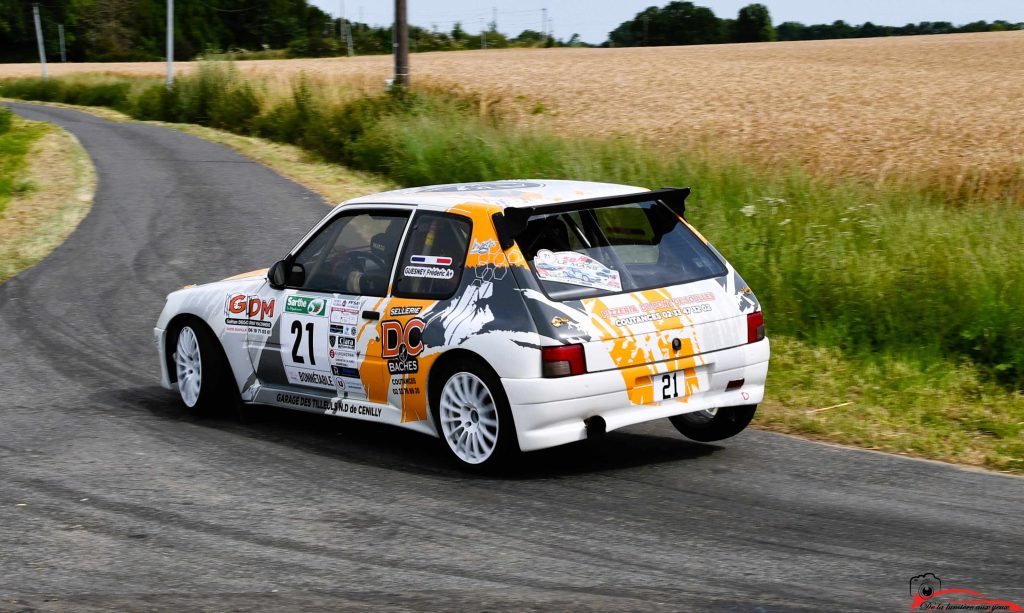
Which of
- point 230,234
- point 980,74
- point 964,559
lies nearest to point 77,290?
point 230,234

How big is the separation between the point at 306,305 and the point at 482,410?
1724 mm

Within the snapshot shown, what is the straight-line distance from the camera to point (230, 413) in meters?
8.88

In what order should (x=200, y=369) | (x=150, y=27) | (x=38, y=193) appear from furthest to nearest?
(x=150, y=27) < (x=38, y=193) < (x=200, y=369)

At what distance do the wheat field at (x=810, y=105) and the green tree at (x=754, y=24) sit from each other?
65.0 meters

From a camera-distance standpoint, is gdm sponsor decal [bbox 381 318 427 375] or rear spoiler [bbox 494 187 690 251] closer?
rear spoiler [bbox 494 187 690 251]

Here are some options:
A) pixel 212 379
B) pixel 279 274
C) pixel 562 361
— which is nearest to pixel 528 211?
pixel 562 361

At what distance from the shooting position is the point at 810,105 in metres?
27.8

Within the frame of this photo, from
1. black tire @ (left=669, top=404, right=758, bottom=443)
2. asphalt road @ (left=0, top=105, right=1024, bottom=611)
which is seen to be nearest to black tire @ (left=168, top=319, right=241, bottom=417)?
asphalt road @ (left=0, top=105, right=1024, bottom=611)

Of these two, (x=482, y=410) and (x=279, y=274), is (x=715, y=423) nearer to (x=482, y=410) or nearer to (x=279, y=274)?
(x=482, y=410)

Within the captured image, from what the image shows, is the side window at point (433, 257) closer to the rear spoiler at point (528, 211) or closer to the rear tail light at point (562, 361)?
the rear spoiler at point (528, 211)

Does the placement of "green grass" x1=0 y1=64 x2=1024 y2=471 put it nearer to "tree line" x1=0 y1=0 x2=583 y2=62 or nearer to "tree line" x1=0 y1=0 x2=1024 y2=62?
"tree line" x1=0 y1=0 x2=1024 y2=62

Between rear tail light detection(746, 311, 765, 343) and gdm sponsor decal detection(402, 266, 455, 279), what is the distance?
177 cm

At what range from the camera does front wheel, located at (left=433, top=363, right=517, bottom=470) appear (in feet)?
21.9

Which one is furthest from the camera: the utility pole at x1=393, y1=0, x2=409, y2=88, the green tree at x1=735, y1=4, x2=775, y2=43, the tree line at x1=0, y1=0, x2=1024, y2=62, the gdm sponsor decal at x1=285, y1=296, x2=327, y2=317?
the green tree at x1=735, y1=4, x2=775, y2=43
